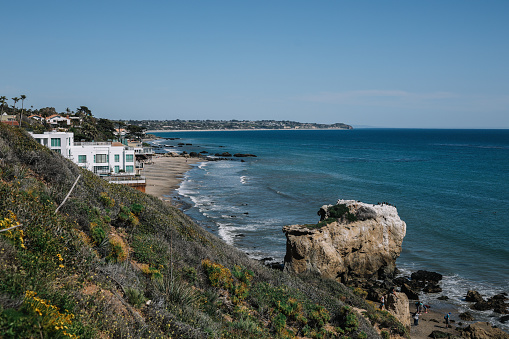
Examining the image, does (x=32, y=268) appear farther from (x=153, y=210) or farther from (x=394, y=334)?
(x=394, y=334)

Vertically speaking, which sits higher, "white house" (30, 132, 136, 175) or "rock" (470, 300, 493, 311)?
"white house" (30, 132, 136, 175)

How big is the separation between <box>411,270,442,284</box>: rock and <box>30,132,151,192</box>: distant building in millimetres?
29015

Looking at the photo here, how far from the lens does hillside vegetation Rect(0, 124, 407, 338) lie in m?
7.38

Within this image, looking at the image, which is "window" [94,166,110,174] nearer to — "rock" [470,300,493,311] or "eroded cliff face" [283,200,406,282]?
"eroded cliff face" [283,200,406,282]

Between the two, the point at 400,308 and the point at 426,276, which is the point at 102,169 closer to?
the point at 426,276

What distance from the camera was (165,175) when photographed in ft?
249

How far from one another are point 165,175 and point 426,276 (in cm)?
5611

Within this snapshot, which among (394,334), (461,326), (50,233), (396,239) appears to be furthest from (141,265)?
(396,239)

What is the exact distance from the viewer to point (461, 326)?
2305cm

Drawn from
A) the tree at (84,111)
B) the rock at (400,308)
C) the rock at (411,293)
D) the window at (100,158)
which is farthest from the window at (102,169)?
the tree at (84,111)

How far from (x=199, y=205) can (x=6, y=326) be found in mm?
44589

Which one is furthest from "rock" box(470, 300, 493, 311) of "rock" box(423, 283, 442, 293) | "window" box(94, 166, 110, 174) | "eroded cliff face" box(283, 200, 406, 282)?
"window" box(94, 166, 110, 174)

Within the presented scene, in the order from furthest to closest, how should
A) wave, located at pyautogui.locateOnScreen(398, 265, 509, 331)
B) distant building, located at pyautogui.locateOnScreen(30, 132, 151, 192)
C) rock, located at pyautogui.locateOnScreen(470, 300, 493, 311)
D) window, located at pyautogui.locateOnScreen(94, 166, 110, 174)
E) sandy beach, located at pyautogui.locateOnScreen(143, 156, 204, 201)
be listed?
sandy beach, located at pyautogui.locateOnScreen(143, 156, 204, 201) → window, located at pyautogui.locateOnScreen(94, 166, 110, 174) → distant building, located at pyautogui.locateOnScreen(30, 132, 151, 192) → rock, located at pyautogui.locateOnScreen(470, 300, 493, 311) → wave, located at pyautogui.locateOnScreen(398, 265, 509, 331)

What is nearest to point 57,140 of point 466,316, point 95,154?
point 95,154
